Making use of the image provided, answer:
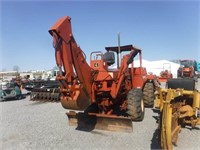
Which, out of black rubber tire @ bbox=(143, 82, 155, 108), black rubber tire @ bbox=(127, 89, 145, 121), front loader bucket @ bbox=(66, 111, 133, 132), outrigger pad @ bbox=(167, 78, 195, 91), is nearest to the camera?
front loader bucket @ bbox=(66, 111, 133, 132)

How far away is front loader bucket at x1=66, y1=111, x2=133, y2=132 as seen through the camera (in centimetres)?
532

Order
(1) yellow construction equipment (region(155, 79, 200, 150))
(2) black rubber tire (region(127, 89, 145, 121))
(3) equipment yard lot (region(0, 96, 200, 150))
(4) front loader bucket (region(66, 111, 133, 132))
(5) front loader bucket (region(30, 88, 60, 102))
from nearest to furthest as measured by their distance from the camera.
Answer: (3) equipment yard lot (region(0, 96, 200, 150)), (1) yellow construction equipment (region(155, 79, 200, 150)), (4) front loader bucket (region(66, 111, 133, 132)), (2) black rubber tire (region(127, 89, 145, 121)), (5) front loader bucket (region(30, 88, 60, 102))

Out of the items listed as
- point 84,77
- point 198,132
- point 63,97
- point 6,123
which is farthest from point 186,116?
point 6,123

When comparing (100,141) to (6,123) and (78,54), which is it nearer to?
(78,54)

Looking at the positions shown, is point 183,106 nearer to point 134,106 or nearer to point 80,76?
point 134,106

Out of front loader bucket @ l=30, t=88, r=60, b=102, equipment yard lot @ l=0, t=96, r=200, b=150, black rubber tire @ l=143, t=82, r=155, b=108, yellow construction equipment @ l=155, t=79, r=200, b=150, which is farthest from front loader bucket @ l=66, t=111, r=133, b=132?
front loader bucket @ l=30, t=88, r=60, b=102

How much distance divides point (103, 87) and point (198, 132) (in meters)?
2.72

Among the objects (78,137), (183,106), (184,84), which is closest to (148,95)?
(184,84)

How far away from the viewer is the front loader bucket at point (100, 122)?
17.5 ft

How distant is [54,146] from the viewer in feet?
15.4

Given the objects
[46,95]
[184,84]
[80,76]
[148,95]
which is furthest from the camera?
[46,95]

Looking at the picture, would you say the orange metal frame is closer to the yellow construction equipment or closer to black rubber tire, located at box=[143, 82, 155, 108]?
the yellow construction equipment

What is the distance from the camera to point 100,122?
573cm

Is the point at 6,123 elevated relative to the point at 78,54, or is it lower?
lower
